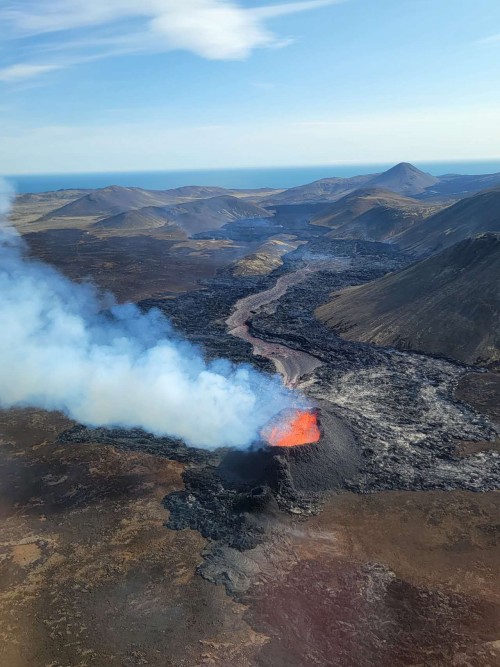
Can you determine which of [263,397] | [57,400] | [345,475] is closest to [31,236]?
[57,400]

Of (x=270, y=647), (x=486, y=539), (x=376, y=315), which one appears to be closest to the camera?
(x=270, y=647)

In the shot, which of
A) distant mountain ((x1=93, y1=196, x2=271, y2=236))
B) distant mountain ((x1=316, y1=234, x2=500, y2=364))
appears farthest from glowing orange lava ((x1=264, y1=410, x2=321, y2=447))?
distant mountain ((x1=93, y1=196, x2=271, y2=236))

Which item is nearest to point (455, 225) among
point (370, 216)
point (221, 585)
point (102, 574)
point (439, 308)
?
point (370, 216)

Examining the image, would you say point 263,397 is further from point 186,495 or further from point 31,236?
point 31,236

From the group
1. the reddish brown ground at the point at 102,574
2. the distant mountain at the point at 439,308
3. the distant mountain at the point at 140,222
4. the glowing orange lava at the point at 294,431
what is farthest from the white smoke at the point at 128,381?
the distant mountain at the point at 140,222

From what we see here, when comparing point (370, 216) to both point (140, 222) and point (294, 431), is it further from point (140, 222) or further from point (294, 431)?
point (294, 431)

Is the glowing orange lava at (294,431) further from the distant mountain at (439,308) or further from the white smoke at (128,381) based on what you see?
the distant mountain at (439,308)
